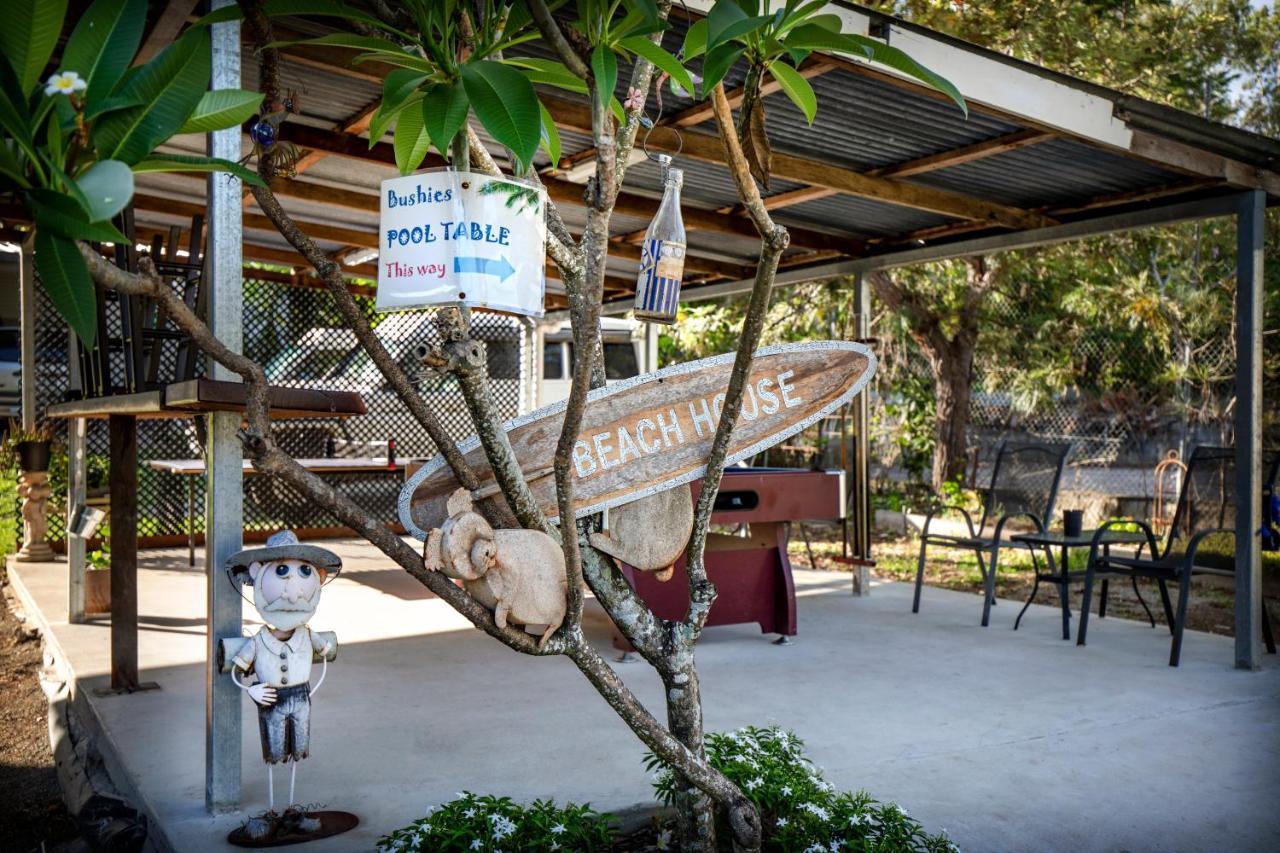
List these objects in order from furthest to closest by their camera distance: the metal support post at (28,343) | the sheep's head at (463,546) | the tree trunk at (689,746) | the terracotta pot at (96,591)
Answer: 1. the metal support post at (28,343)
2. the terracotta pot at (96,591)
3. the tree trunk at (689,746)
4. the sheep's head at (463,546)

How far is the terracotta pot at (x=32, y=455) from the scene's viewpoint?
6980 millimetres

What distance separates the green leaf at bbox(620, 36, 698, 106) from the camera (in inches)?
60.2

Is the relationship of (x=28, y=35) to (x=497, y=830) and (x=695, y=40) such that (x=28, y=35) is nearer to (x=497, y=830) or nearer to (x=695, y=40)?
(x=695, y=40)

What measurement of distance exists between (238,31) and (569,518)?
1.78m

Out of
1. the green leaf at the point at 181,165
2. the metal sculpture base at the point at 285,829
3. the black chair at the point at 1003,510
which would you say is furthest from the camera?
the black chair at the point at 1003,510

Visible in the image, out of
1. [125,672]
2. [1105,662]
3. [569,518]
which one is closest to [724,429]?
[569,518]

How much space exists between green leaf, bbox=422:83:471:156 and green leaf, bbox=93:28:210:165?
0.29 meters

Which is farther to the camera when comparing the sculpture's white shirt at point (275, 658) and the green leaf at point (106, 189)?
the sculpture's white shirt at point (275, 658)

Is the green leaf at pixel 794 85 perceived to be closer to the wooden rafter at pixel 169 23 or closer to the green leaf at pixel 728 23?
the green leaf at pixel 728 23

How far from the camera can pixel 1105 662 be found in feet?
15.9

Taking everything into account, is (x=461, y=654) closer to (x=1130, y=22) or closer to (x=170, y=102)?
(x=170, y=102)

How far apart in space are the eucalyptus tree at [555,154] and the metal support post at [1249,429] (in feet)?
11.9

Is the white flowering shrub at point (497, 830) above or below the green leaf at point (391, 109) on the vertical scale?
below

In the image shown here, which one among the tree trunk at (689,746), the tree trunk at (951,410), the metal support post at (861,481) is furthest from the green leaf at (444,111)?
the tree trunk at (951,410)
